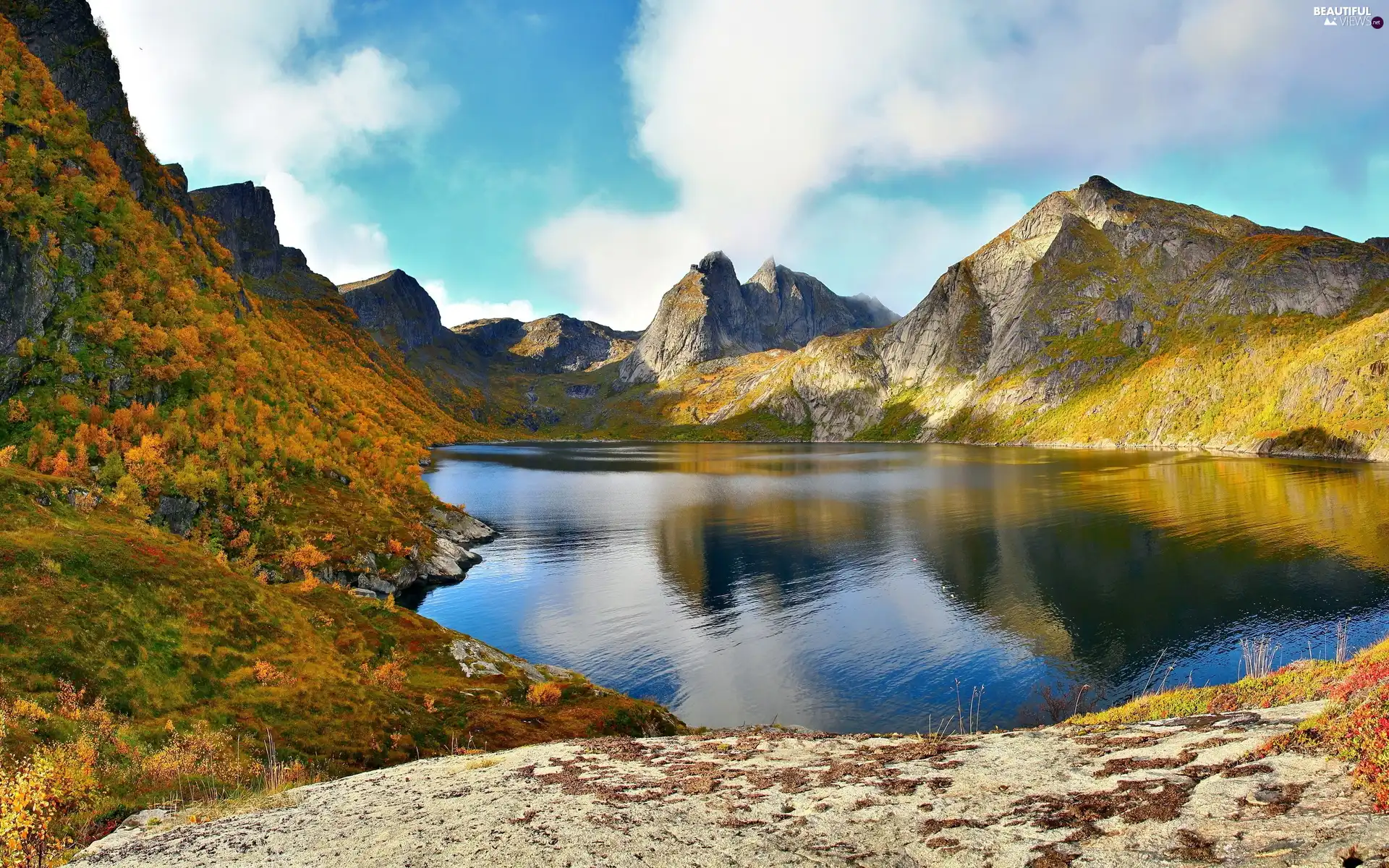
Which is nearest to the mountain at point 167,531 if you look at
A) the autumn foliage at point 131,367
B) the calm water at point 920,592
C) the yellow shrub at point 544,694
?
the autumn foliage at point 131,367

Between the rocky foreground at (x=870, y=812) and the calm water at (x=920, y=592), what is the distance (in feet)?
68.1

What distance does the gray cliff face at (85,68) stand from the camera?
7156 cm

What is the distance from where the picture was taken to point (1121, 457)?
582ft

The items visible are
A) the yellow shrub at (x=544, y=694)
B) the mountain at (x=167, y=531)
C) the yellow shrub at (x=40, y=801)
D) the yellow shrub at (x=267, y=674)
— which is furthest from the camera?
the yellow shrub at (x=544, y=694)

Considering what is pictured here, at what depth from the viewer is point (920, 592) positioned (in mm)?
55062

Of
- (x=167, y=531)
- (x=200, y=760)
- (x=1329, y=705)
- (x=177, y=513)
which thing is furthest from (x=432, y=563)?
(x=1329, y=705)

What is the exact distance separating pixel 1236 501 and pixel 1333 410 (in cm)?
10876

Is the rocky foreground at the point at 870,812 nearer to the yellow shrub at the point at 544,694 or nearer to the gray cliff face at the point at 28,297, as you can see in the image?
the yellow shrub at the point at 544,694

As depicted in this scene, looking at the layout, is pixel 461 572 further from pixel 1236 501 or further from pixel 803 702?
pixel 1236 501

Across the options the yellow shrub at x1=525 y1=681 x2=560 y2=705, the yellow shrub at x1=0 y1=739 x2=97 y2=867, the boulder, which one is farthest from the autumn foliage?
the yellow shrub at x1=0 y1=739 x2=97 y2=867

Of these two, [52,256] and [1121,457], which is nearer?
[52,256]

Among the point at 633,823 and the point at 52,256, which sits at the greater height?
the point at 52,256

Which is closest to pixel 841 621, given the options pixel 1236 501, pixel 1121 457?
pixel 1236 501

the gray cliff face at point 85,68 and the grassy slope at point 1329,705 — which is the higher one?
the gray cliff face at point 85,68
